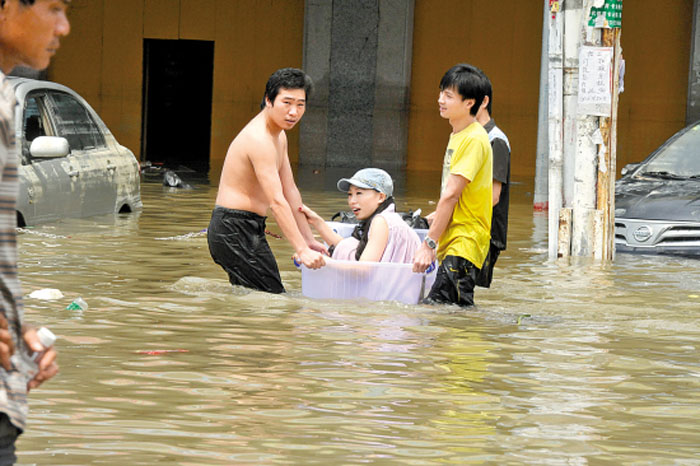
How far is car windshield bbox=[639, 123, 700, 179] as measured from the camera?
12.0 metres

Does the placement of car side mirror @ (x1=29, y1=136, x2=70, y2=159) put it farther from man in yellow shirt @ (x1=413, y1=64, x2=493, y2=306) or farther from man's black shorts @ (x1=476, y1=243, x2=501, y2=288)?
man's black shorts @ (x1=476, y1=243, x2=501, y2=288)

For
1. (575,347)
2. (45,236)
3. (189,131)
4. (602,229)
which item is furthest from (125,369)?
(189,131)

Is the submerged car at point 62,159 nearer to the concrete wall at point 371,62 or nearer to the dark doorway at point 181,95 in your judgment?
the concrete wall at point 371,62

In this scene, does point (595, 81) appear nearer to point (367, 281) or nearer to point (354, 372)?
point (367, 281)

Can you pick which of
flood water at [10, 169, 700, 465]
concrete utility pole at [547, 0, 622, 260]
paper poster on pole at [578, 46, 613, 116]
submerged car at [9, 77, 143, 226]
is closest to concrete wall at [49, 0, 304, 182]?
submerged car at [9, 77, 143, 226]

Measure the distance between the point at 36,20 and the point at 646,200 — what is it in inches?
361

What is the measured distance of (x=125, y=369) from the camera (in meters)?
5.95

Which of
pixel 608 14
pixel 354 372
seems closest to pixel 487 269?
pixel 354 372

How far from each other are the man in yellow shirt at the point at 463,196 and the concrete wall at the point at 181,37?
1799 cm

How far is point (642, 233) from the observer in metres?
11.4

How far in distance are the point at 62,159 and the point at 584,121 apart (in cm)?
469

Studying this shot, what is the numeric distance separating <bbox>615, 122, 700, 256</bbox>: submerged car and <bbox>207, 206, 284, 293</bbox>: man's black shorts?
15.1 ft

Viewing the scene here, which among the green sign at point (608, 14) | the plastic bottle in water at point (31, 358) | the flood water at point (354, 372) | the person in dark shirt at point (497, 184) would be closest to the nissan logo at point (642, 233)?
the flood water at point (354, 372)

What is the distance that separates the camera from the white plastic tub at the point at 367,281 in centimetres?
761
